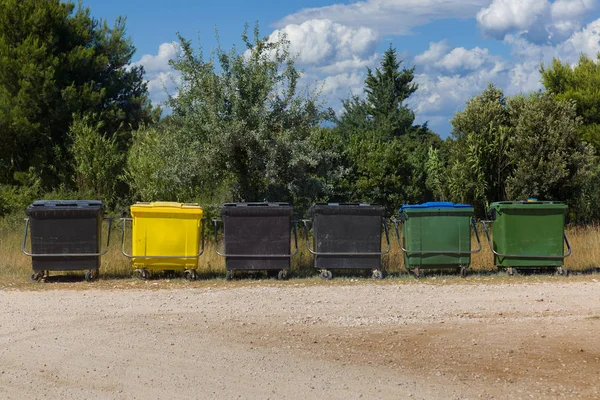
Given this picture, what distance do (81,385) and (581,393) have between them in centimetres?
416

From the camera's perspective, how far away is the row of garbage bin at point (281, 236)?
39.5 feet

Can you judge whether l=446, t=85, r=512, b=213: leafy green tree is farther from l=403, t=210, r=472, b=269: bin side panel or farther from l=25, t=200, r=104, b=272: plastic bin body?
l=25, t=200, r=104, b=272: plastic bin body

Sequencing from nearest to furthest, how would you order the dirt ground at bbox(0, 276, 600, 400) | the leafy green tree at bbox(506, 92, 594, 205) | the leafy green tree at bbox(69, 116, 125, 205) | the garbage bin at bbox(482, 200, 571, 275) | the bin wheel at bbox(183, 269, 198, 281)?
the dirt ground at bbox(0, 276, 600, 400)
the bin wheel at bbox(183, 269, 198, 281)
the garbage bin at bbox(482, 200, 571, 275)
the leafy green tree at bbox(506, 92, 594, 205)
the leafy green tree at bbox(69, 116, 125, 205)

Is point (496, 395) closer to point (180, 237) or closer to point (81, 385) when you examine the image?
point (81, 385)

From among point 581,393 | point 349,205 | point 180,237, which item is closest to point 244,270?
point 180,237

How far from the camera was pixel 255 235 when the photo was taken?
485 inches

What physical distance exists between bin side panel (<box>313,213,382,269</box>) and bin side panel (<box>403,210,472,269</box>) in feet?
1.99

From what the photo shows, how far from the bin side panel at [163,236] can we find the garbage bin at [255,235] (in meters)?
0.53

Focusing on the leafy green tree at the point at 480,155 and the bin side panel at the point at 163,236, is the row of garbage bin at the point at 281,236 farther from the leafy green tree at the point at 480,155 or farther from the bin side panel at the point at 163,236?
the leafy green tree at the point at 480,155

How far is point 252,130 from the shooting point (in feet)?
49.3

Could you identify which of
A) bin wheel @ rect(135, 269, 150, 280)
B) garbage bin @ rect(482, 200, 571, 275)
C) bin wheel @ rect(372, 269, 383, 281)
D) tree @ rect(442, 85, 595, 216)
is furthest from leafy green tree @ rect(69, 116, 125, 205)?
garbage bin @ rect(482, 200, 571, 275)

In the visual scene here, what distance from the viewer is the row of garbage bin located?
12.1 m

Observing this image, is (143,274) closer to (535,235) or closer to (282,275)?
(282,275)

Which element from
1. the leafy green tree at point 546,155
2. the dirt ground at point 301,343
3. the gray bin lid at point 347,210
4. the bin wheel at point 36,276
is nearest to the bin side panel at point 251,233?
the gray bin lid at point 347,210
